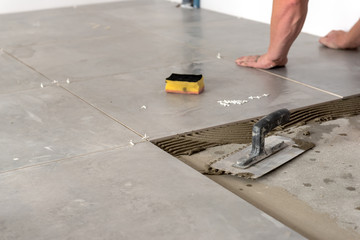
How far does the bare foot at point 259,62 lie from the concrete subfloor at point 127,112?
47 millimetres

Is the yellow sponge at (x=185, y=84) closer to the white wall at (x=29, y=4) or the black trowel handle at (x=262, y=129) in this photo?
the black trowel handle at (x=262, y=129)

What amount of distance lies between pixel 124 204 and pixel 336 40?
2297mm

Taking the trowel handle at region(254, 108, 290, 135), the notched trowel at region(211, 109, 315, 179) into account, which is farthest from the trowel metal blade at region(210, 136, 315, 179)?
the trowel handle at region(254, 108, 290, 135)

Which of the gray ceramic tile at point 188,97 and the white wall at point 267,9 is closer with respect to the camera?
the gray ceramic tile at point 188,97

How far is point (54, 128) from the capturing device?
240 centimetres

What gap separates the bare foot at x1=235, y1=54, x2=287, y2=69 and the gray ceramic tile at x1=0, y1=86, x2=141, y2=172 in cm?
100

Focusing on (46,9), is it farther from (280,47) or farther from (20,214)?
(20,214)

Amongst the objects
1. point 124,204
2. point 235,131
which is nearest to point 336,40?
point 235,131

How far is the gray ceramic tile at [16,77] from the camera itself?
2988mm

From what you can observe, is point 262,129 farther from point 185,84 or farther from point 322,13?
point 322,13

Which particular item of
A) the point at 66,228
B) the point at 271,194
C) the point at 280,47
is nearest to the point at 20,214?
the point at 66,228

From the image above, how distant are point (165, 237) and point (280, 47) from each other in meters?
1.81

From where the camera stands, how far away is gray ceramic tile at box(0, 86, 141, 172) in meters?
2.15

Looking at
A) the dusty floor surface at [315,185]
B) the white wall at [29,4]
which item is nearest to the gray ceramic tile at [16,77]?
the dusty floor surface at [315,185]
